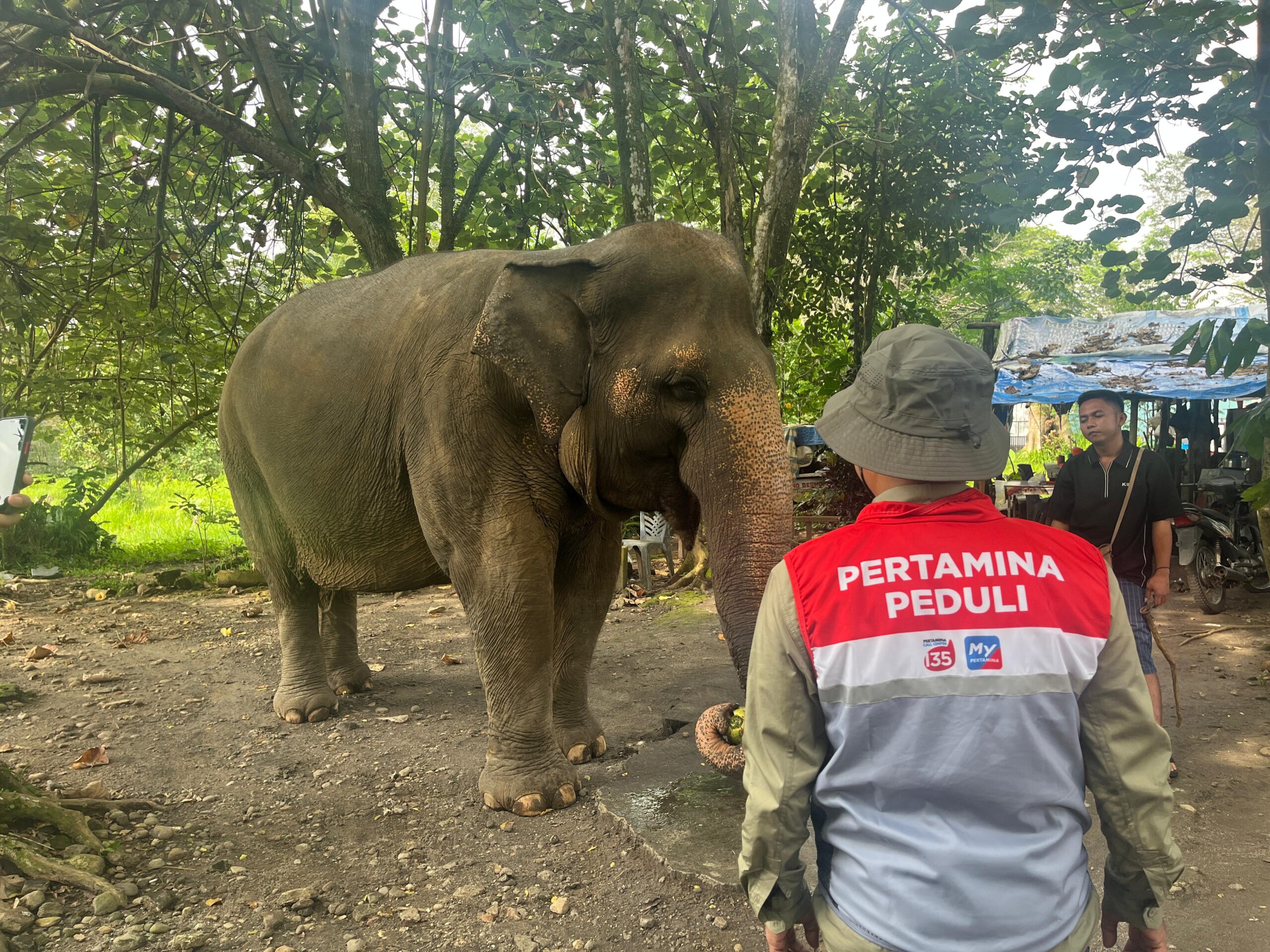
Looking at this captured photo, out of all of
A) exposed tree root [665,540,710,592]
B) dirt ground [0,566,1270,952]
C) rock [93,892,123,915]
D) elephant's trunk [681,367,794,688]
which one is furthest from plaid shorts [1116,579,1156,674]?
exposed tree root [665,540,710,592]

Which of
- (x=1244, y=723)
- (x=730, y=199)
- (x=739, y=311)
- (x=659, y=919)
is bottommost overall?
(x=1244, y=723)

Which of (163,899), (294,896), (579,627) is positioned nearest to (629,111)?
(579,627)

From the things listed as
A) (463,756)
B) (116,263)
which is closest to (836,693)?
(463,756)

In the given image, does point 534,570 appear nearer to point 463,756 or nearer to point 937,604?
point 463,756

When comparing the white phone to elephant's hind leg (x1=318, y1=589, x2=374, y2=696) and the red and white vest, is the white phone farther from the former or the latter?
the red and white vest

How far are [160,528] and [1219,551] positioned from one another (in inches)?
568

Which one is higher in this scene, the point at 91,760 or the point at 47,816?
the point at 47,816

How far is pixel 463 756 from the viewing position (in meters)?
4.53

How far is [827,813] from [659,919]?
1.65 meters

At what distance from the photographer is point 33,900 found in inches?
112

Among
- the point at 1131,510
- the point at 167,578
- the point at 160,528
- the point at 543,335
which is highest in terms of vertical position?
the point at 543,335

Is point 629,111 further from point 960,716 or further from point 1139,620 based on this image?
point 960,716

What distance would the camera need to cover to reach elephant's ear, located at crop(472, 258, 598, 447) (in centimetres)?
351

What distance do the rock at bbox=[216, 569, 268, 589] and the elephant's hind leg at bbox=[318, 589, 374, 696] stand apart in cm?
477
